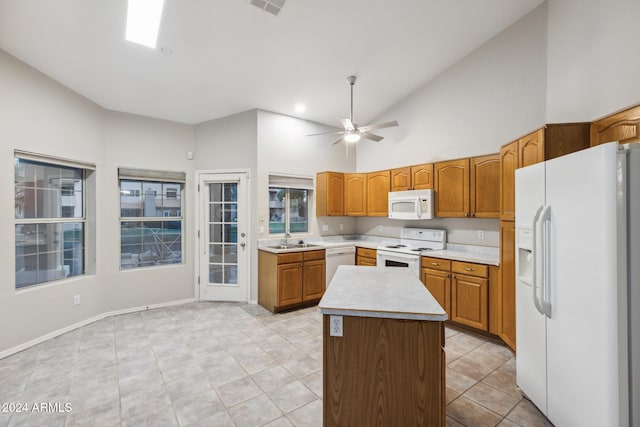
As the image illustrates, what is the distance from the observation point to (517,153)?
8.60ft

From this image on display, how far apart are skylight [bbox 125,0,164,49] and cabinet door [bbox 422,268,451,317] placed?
13.0 feet

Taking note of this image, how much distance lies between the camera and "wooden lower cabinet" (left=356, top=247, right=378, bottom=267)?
438cm

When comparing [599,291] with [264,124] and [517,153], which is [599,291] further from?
[264,124]

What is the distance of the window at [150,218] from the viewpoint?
4.12 meters

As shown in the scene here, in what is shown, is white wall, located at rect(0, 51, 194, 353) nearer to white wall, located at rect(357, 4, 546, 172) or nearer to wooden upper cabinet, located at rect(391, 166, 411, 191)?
wooden upper cabinet, located at rect(391, 166, 411, 191)

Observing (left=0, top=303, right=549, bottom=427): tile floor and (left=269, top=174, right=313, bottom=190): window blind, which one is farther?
(left=269, top=174, right=313, bottom=190): window blind

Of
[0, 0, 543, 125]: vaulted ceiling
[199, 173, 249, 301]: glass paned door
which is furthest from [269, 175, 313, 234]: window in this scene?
[0, 0, 543, 125]: vaulted ceiling

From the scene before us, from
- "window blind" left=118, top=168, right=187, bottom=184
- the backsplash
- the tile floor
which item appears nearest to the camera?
the tile floor

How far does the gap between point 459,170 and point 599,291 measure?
8.14ft

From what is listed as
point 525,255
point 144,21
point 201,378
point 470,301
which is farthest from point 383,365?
point 144,21

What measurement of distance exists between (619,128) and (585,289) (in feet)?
4.42

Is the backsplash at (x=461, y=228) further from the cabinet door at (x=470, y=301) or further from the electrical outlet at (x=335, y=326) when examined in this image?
the electrical outlet at (x=335, y=326)

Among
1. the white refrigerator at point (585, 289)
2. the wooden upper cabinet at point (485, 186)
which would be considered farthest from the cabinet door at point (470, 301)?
the white refrigerator at point (585, 289)

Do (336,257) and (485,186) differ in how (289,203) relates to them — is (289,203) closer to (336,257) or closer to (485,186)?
(336,257)
